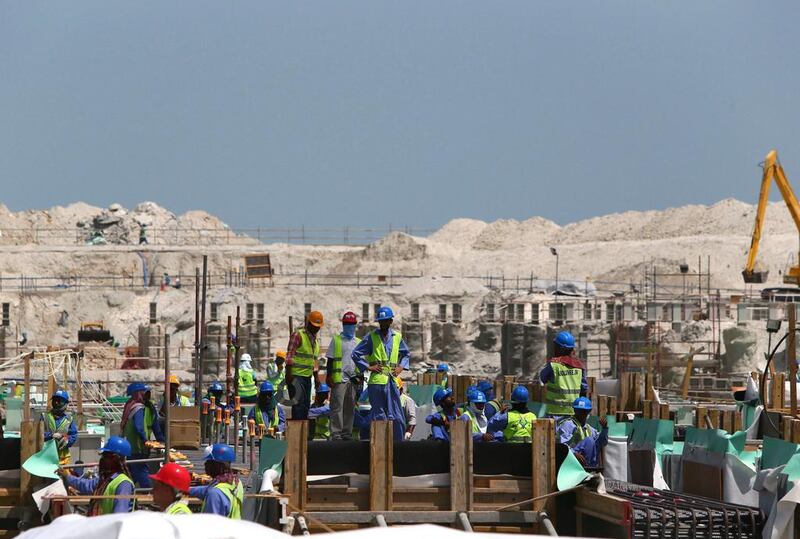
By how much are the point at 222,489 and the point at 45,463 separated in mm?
2377

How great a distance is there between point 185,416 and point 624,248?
68070mm

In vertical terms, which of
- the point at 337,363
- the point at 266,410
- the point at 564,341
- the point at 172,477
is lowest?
the point at 266,410

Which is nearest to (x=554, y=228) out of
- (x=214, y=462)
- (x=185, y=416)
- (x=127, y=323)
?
(x=127, y=323)

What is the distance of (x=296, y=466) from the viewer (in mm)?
11258

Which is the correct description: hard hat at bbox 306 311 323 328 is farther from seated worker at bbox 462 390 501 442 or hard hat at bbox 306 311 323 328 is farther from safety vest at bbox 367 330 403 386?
seated worker at bbox 462 390 501 442

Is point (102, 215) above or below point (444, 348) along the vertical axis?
above

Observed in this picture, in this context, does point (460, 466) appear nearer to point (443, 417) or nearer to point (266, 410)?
point (443, 417)

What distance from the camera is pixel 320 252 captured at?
271 feet

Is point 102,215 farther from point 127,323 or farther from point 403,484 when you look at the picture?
point 403,484

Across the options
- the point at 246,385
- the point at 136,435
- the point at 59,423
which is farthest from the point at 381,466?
the point at 246,385

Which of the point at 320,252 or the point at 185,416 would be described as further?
the point at 320,252

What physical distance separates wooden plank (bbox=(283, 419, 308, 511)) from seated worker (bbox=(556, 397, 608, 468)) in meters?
2.13

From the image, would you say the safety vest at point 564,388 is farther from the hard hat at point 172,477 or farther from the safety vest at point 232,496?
the hard hat at point 172,477

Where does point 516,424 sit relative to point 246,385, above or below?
above
